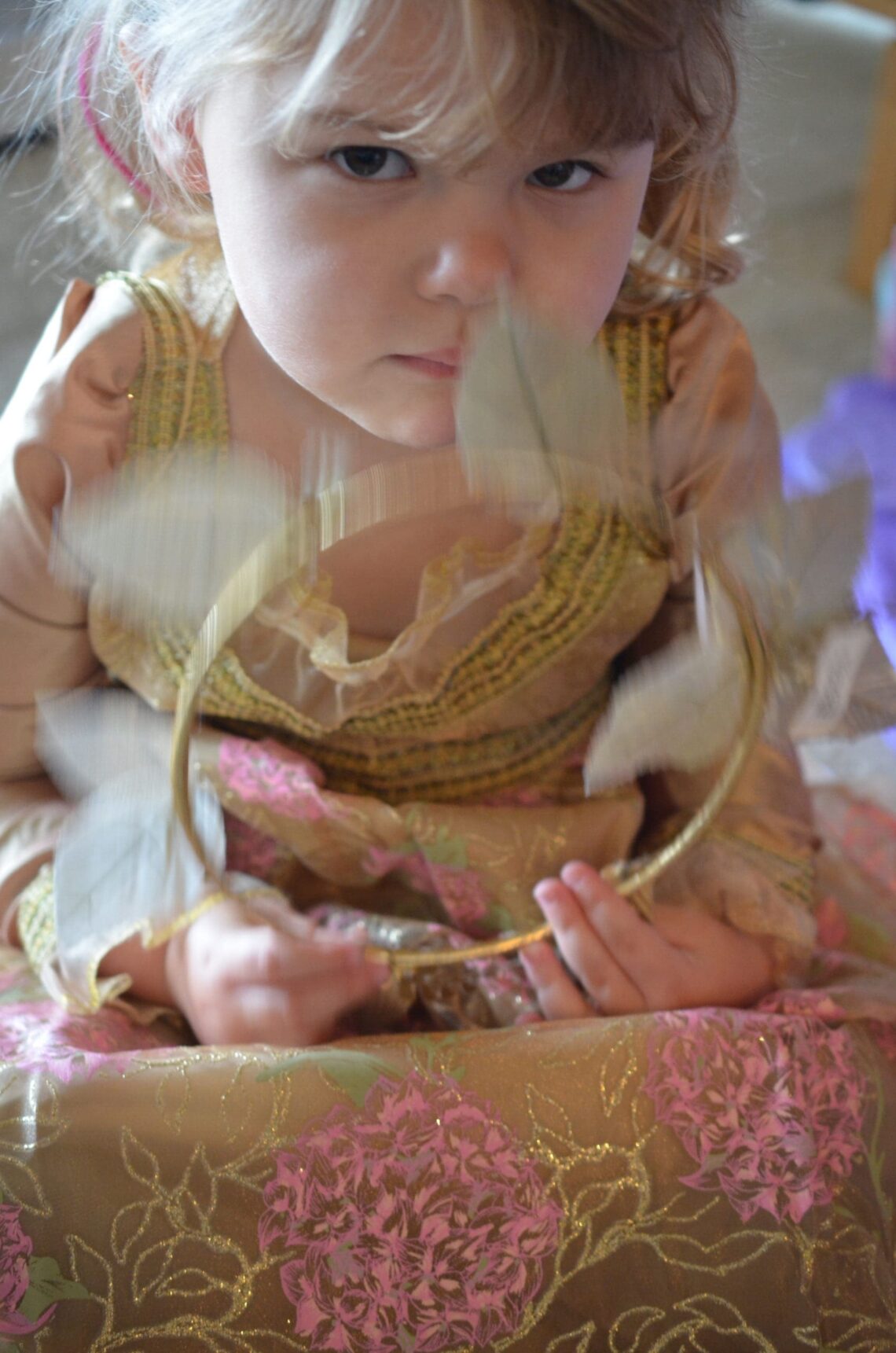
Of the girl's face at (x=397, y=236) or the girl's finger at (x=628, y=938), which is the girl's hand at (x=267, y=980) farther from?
the girl's face at (x=397, y=236)

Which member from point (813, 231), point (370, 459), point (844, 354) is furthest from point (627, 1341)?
point (813, 231)

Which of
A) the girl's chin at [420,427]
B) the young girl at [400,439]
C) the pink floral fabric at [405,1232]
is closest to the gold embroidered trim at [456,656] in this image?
the young girl at [400,439]

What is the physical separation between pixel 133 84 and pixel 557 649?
34cm

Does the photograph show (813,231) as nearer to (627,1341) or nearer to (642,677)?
(642,677)

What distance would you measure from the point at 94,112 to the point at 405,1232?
54 centimetres

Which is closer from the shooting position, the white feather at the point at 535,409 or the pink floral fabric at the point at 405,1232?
the white feather at the point at 535,409

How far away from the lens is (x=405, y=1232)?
1.94ft

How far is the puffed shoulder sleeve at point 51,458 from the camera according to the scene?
664mm

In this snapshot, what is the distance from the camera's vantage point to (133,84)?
2.09ft

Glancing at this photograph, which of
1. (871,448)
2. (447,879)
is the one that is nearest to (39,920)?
(447,879)

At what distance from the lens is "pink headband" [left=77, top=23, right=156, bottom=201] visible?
0.65 metres

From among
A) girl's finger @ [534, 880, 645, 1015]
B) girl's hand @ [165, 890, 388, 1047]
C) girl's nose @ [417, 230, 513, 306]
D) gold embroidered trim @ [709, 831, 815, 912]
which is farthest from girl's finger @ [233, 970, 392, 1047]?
girl's nose @ [417, 230, 513, 306]

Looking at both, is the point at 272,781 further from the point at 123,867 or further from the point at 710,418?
the point at 710,418

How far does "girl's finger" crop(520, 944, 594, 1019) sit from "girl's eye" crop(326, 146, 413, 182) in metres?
0.38
